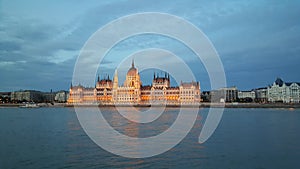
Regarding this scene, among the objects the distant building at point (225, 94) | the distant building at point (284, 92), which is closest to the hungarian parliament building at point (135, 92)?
the distant building at point (225, 94)

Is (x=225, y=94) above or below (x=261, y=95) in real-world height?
above

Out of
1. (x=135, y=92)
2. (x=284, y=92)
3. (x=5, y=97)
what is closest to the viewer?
(x=284, y=92)

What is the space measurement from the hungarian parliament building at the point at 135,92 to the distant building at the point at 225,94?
20.8 meters

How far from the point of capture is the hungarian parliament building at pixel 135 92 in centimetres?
10431

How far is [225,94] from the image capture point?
123 m

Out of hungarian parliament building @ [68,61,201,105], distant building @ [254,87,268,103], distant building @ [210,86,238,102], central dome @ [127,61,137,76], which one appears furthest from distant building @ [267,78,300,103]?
central dome @ [127,61,137,76]

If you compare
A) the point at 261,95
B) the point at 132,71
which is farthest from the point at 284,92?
the point at 132,71

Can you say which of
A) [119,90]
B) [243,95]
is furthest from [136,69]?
[243,95]

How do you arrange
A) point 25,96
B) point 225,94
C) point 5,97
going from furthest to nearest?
point 5,97
point 25,96
point 225,94

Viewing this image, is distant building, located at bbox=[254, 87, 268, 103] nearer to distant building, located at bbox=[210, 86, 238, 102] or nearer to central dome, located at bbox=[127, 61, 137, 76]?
distant building, located at bbox=[210, 86, 238, 102]

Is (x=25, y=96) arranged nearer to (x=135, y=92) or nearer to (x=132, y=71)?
(x=132, y=71)

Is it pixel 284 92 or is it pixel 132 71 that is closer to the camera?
pixel 284 92

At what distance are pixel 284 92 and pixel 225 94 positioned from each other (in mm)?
29723

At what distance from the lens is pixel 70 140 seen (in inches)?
715
